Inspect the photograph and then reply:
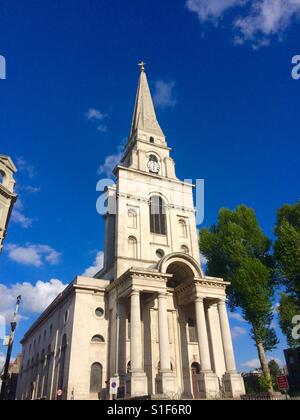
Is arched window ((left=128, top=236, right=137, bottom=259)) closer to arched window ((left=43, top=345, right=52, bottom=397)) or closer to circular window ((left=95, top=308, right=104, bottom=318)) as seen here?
circular window ((left=95, top=308, right=104, bottom=318))

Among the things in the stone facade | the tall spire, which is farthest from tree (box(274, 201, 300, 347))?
the stone facade

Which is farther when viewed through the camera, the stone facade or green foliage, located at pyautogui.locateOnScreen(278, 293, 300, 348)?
green foliage, located at pyautogui.locateOnScreen(278, 293, 300, 348)

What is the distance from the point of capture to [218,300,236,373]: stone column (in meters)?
26.2

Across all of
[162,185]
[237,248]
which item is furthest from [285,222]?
[162,185]

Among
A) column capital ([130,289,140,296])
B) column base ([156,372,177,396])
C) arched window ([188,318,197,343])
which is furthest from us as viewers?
arched window ([188,318,197,343])

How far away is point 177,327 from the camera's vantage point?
1183 inches

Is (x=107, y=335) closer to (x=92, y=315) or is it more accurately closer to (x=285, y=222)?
(x=92, y=315)

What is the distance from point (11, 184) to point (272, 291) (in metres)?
25.2

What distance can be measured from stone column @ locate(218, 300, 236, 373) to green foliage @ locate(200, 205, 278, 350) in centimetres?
333

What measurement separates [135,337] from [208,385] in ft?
20.7

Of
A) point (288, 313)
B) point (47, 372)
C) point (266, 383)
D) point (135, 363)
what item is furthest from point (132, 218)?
point (266, 383)

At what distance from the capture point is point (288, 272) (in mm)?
30562

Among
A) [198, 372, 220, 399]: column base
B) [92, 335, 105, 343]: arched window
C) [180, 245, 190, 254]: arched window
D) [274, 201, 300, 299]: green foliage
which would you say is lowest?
[198, 372, 220, 399]: column base

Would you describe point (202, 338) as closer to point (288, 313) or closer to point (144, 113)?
point (288, 313)
